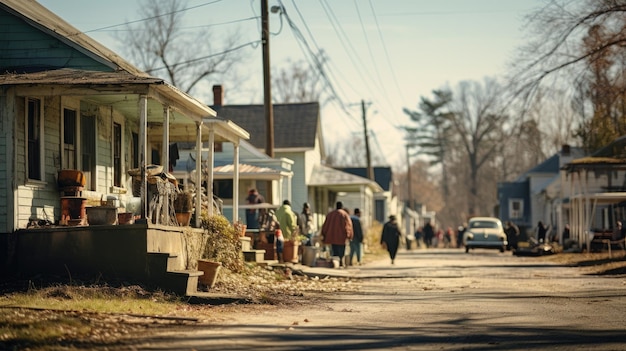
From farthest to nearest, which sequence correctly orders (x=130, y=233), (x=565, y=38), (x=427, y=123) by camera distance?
(x=427, y=123) < (x=565, y=38) < (x=130, y=233)

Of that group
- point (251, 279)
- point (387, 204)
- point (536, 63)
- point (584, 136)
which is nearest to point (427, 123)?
point (387, 204)

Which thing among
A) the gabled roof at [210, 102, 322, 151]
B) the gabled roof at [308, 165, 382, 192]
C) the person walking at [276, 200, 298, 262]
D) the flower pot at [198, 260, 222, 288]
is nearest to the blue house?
the gabled roof at [308, 165, 382, 192]

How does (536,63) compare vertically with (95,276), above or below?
above

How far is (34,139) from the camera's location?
19.2m

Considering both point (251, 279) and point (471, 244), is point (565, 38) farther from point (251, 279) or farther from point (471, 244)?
point (471, 244)

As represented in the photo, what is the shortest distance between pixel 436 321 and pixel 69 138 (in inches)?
393

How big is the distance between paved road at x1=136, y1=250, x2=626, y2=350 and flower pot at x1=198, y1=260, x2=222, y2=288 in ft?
6.76

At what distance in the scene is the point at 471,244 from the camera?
51719mm

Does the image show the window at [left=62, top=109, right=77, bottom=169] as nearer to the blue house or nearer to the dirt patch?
the dirt patch

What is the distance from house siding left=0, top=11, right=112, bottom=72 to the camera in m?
20.3

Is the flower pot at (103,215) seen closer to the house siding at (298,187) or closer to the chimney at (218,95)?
the house siding at (298,187)

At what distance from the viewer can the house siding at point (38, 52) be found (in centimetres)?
2034

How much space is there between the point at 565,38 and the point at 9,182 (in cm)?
1708

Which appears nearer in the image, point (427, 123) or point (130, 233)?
point (130, 233)
